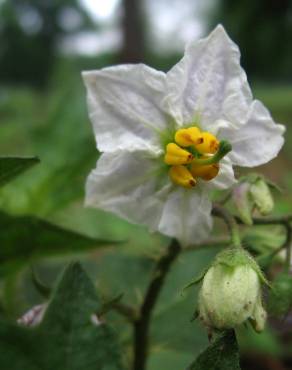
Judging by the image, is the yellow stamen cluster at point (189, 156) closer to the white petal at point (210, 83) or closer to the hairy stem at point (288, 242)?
the white petal at point (210, 83)

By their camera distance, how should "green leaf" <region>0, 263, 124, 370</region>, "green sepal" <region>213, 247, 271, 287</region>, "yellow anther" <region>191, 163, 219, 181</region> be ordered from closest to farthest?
"green leaf" <region>0, 263, 124, 370</region>, "green sepal" <region>213, 247, 271, 287</region>, "yellow anther" <region>191, 163, 219, 181</region>

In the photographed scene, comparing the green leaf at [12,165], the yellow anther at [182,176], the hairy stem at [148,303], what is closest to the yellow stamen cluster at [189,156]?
the yellow anther at [182,176]

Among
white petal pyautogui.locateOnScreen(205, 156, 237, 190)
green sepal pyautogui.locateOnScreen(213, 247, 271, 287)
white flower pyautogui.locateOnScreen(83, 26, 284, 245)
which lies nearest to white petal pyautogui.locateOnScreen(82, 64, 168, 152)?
white flower pyautogui.locateOnScreen(83, 26, 284, 245)

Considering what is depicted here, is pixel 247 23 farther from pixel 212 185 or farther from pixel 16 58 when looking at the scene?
pixel 212 185

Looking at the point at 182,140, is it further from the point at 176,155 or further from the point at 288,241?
the point at 288,241

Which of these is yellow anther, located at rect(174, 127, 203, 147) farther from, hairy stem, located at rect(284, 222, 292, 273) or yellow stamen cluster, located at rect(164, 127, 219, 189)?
hairy stem, located at rect(284, 222, 292, 273)

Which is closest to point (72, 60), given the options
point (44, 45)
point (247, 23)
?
point (44, 45)
